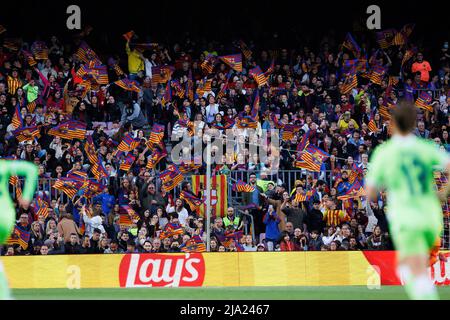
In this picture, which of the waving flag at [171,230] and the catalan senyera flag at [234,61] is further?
the catalan senyera flag at [234,61]

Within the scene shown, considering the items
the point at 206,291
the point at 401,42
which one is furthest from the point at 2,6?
the point at 206,291

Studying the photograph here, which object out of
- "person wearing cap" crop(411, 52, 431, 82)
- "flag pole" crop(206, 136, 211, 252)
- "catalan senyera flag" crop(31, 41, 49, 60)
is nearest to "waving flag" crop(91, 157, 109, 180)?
"flag pole" crop(206, 136, 211, 252)

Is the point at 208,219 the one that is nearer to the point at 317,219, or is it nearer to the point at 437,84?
the point at 317,219

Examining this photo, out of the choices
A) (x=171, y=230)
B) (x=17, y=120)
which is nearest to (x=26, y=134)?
(x=17, y=120)

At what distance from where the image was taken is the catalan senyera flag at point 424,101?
25.7 m

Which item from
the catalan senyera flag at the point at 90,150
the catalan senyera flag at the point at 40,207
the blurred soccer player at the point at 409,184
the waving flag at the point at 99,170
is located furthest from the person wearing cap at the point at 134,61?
the blurred soccer player at the point at 409,184

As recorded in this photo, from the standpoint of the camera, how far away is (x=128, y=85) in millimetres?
26484

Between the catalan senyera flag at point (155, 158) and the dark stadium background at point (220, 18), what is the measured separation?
5228 mm

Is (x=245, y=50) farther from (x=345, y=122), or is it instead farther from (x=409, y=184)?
(x=409, y=184)

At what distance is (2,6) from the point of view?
28.3m

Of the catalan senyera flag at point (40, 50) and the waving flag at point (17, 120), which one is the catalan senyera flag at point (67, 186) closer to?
the waving flag at point (17, 120)

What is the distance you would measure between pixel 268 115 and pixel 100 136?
13.4ft

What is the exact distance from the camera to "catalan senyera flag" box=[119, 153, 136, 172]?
23.6 m
